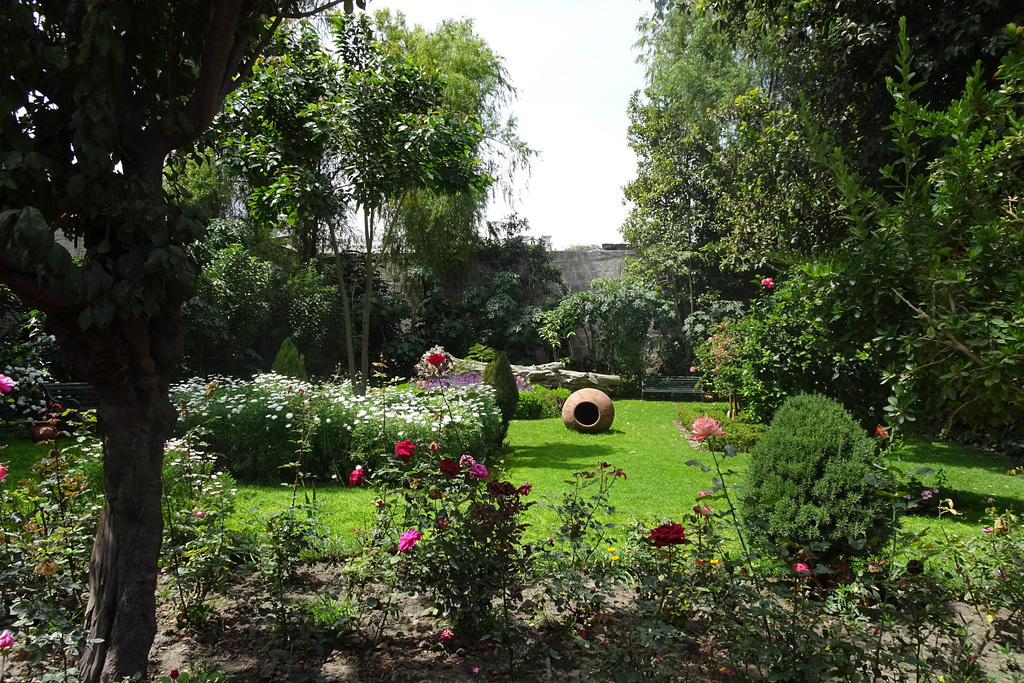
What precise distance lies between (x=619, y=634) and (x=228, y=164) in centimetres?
816

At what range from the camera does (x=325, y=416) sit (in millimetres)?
6348

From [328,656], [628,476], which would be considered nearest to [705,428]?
[328,656]

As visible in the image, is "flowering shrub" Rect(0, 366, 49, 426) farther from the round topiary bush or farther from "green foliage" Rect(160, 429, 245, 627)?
the round topiary bush

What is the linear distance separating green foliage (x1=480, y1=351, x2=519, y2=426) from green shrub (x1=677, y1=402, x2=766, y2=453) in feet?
8.74

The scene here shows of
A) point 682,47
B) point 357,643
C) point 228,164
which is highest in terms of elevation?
point 682,47

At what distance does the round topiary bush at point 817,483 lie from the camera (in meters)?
3.27

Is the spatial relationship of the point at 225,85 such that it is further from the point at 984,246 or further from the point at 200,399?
the point at 200,399

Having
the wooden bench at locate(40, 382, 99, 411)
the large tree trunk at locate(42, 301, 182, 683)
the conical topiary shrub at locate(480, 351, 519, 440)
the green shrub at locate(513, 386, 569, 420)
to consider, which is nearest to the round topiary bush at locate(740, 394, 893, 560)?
the large tree trunk at locate(42, 301, 182, 683)

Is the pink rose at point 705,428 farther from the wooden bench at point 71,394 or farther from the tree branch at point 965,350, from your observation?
the wooden bench at point 71,394

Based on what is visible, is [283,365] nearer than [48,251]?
No

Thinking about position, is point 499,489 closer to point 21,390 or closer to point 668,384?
point 21,390

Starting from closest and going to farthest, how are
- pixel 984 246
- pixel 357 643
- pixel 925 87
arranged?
pixel 357 643
pixel 984 246
pixel 925 87

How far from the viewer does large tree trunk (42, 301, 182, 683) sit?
2.20m

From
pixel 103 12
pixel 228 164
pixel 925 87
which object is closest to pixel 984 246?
pixel 103 12
